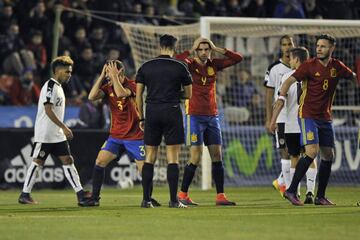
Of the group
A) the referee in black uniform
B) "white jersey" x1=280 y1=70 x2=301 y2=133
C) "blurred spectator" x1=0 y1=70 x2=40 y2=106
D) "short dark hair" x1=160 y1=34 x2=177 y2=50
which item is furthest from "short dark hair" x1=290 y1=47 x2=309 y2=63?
"blurred spectator" x1=0 y1=70 x2=40 y2=106

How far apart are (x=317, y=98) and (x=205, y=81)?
5.69 ft

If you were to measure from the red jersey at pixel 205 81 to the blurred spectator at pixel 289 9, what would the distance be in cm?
1130

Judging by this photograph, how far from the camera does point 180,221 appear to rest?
36.3 feet

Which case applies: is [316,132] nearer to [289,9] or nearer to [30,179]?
[30,179]

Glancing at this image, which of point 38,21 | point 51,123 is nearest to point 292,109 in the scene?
point 51,123

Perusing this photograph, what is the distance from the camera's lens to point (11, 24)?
2256 centimetres

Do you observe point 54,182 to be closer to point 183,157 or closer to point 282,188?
point 183,157

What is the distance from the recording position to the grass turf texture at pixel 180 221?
31.8 feet

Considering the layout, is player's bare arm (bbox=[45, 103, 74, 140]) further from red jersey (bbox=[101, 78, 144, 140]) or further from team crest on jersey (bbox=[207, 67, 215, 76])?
team crest on jersey (bbox=[207, 67, 215, 76])

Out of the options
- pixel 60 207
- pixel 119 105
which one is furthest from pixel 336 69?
pixel 60 207

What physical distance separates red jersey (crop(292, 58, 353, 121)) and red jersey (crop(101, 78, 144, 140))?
2.18 m

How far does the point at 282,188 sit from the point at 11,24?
871 cm

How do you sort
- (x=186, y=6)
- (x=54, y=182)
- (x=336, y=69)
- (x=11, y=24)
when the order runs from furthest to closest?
(x=186, y=6) → (x=11, y=24) → (x=54, y=182) → (x=336, y=69)

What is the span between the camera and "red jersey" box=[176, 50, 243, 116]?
14.6 m
